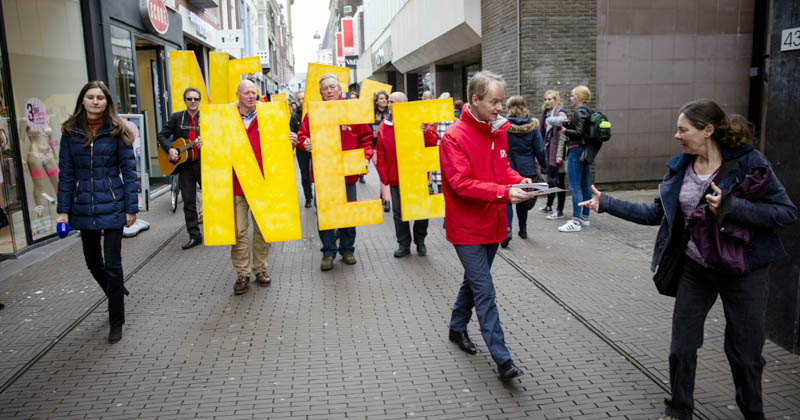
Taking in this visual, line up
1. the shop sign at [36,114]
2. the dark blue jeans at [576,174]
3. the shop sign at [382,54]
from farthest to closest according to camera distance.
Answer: the shop sign at [382,54]
the dark blue jeans at [576,174]
the shop sign at [36,114]

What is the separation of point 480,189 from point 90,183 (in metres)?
3.29

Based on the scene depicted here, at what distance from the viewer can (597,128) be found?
28.8ft

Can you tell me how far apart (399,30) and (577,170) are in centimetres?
2018

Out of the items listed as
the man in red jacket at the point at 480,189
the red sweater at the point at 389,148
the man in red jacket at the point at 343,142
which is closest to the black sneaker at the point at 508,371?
the man in red jacket at the point at 480,189

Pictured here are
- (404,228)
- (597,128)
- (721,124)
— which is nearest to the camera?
(721,124)

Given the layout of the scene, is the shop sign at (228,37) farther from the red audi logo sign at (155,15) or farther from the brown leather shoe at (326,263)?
the brown leather shoe at (326,263)

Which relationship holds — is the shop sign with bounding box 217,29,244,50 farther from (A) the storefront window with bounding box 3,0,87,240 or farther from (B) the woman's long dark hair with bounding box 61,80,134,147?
(B) the woman's long dark hair with bounding box 61,80,134,147

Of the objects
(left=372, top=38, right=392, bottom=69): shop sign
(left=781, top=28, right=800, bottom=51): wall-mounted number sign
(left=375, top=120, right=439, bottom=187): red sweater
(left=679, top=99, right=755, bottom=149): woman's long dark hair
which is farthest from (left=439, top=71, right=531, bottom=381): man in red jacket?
(left=372, top=38, right=392, bottom=69): shop sign

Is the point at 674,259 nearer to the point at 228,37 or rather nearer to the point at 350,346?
the point at 350,346

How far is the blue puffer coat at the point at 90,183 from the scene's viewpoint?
4973mm

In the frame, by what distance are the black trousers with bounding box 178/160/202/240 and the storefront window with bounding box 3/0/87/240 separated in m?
2.27

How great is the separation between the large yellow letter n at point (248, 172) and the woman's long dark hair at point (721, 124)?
4.01 metres

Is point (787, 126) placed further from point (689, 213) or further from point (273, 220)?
point (273, 220)

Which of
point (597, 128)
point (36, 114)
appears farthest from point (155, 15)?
point (597, 128)
